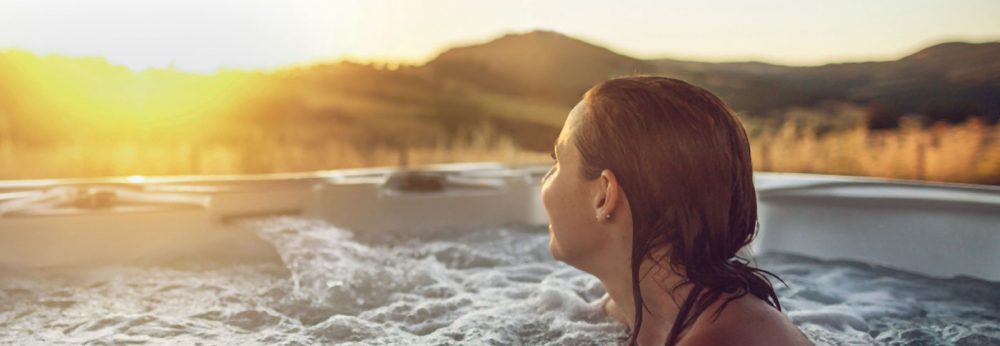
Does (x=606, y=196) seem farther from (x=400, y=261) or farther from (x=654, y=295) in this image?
(x=400, y=261)

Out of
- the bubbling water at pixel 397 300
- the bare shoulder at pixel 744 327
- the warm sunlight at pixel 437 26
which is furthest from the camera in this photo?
the warm sunlight at pixel 437 26

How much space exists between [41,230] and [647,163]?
5.98 ft

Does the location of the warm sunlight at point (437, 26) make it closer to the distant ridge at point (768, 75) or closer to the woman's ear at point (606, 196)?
the distant ridge at point (768, 75)

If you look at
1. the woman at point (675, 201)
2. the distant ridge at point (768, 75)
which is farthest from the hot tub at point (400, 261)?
the distant ridge at point (768, 75)

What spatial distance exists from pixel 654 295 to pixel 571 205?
0.14 m

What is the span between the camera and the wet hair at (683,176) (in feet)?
2.73

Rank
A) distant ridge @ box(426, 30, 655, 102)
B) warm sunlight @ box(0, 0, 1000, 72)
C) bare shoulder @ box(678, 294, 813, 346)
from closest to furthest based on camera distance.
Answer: bare shoulder @ box(678, 294, 813, 346) → warm sunlight @ box(0, 0, 1000, 72) → distant ridge @ box(426, 30, 655, 102)

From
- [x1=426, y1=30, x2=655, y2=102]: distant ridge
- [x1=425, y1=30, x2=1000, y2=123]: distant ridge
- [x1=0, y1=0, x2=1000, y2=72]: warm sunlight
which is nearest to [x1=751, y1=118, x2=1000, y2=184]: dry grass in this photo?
[x1=425, y1=30, x2=1000, y2=123]: distant ridge

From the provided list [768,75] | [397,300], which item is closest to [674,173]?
[397,300]

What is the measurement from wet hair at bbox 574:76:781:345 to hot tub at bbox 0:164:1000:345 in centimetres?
54

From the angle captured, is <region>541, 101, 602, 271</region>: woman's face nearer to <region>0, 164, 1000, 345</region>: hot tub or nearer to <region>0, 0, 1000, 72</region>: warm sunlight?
<region>0, 164, 1000, 345</region>: hot tub

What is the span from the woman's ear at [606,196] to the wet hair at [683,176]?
0.03 ft

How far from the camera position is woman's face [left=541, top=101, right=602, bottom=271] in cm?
96

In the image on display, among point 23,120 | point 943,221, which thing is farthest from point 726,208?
point 23,120
